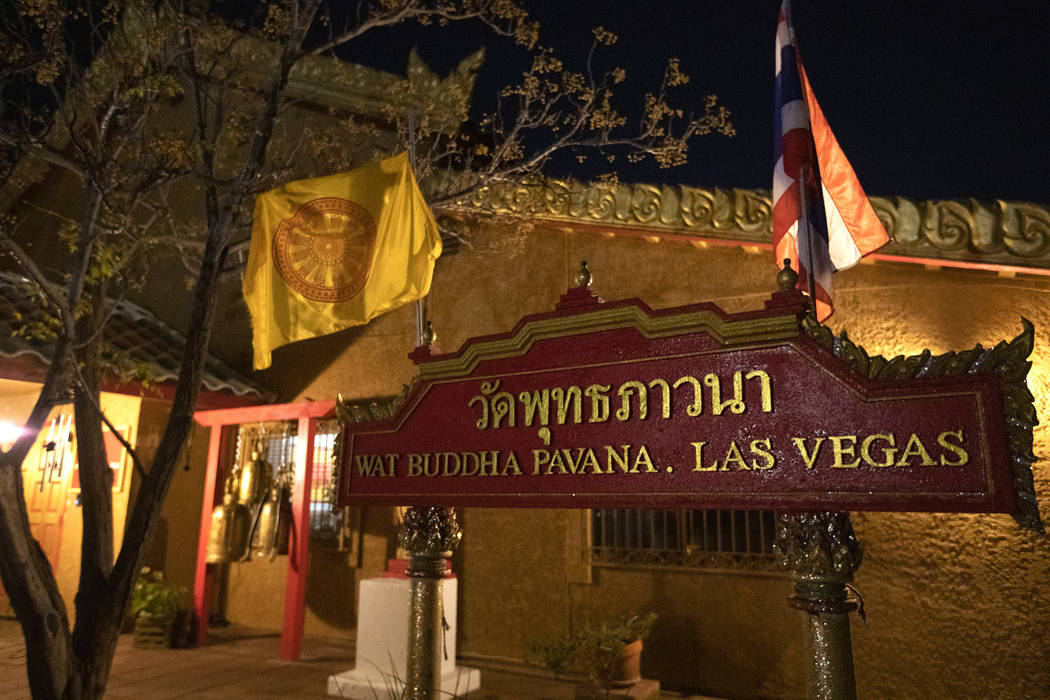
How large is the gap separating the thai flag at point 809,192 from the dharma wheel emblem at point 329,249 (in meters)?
2.57

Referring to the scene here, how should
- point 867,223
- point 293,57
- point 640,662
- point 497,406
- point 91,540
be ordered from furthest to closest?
point 640,662, point 293,57, point 91,540, point 867,223, point 497,406

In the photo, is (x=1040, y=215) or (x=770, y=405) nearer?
(x=770, y=405)

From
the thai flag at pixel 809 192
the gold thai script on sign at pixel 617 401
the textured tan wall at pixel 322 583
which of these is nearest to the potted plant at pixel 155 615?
the textured tan wall at pixel 322 583

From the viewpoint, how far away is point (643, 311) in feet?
9.81

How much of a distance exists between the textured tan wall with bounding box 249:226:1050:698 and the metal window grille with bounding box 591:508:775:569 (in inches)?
6.0

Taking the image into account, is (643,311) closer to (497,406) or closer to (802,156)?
(497,406)

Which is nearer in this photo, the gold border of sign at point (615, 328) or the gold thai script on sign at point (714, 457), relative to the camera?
the gold thai script on sign at point (714, 457)

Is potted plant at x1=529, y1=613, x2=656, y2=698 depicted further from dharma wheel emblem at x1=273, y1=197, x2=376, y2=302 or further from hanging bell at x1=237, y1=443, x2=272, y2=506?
hanging bell at x1=237, y1=443, x2=272, y2=506

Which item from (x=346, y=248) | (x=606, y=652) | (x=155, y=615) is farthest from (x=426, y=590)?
(x=155, y=615)

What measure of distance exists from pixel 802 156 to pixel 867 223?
104cm

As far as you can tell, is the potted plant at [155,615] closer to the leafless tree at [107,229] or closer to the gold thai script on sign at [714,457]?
the leafless tree at [107,229]

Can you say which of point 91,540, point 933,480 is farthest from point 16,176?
point 933,480

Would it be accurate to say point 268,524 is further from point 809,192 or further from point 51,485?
point 809,192

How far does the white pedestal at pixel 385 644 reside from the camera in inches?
262
